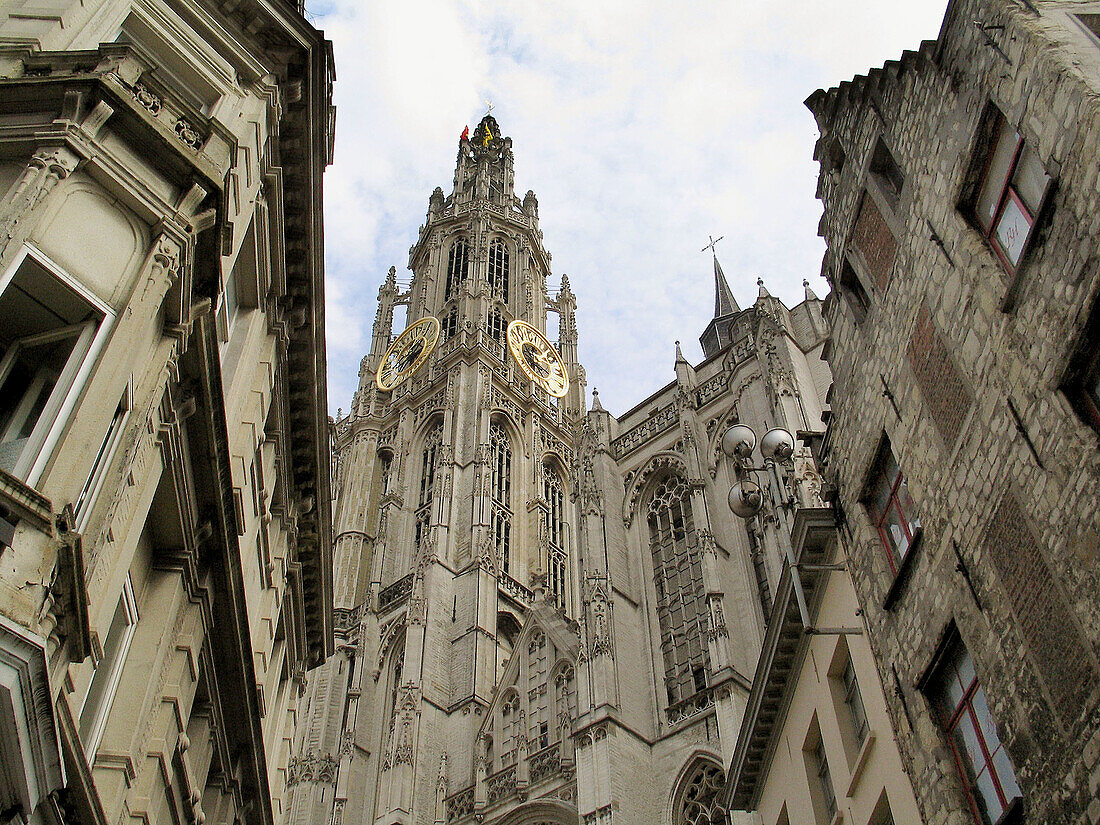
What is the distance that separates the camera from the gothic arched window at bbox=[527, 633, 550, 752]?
32.6 metres

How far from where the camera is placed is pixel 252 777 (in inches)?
537

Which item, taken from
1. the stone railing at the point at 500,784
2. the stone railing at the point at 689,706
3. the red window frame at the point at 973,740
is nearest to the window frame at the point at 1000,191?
the red window frame at the point at 973,740

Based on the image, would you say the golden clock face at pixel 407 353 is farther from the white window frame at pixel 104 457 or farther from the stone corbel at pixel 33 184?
the white window frame at pixel 104 457

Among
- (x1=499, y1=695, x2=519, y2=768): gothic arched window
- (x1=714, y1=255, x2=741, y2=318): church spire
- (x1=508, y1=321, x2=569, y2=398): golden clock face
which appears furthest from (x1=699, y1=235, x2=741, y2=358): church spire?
(x1=499, y1=695, x2=519, y2=768): gothic arched window

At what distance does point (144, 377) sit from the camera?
27.6ft

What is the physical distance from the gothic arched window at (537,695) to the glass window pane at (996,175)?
86.0ft

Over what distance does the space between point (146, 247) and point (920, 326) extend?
803 cm

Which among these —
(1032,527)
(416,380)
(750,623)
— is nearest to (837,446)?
(1032,527)

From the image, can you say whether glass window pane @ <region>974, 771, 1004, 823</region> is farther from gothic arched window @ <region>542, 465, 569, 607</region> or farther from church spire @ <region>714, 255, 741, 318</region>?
church spire @ <region>714, 255, 741, 318</region>

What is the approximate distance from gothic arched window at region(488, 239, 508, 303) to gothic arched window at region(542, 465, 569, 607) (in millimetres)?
14374

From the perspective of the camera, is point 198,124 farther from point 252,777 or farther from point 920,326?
point 252,777

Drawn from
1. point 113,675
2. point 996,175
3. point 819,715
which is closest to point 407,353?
point 819,715

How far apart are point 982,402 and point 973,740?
10.7ft

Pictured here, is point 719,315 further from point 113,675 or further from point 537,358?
point 113,675
